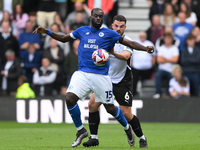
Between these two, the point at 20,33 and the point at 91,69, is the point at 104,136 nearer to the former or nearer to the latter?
the point at 91,69

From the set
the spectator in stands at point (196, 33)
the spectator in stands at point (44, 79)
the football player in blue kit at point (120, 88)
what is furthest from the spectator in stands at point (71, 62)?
the football player in blue kit at point (120, 88)

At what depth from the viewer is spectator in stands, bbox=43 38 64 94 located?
15.5 metres

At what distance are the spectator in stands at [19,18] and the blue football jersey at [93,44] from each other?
9.39m

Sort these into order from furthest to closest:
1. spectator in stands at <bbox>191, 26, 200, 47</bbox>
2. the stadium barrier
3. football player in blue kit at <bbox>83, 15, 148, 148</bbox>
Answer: spectator in stands at <bbox>191, 26, 200, 47</bbox> < the stadium barrier < football player in blue kit at <bbox>83, 15, 148, 148</bbox>

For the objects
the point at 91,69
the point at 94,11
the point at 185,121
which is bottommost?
the point at 185,121

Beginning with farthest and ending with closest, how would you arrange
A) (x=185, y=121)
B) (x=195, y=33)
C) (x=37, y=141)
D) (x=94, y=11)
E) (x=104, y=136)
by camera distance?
1. (x=195, y=33)
2. (x=185, y=121)
3. (x=104, y=136)
4. (x=37, y=141)
5. (x=94, y=11)

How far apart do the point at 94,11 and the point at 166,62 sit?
7.82 meters

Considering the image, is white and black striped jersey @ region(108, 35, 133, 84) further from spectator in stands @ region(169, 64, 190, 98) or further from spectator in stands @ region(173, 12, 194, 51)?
spectator in stands @ region(173, 12, 194, 51)

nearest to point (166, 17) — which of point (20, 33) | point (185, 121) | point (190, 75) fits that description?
point (190, 75)

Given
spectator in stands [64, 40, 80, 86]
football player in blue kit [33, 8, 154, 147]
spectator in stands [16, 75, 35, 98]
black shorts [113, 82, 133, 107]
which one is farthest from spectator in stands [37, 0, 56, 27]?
football player in blue kit [33, 8, 154, 147]

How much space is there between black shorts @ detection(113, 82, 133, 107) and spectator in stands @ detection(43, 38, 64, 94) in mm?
7151

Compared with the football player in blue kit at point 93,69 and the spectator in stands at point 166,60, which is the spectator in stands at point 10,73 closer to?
the spectator in stands at point 166,60

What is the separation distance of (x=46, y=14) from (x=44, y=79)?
2810mm

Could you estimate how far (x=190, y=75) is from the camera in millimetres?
15094
